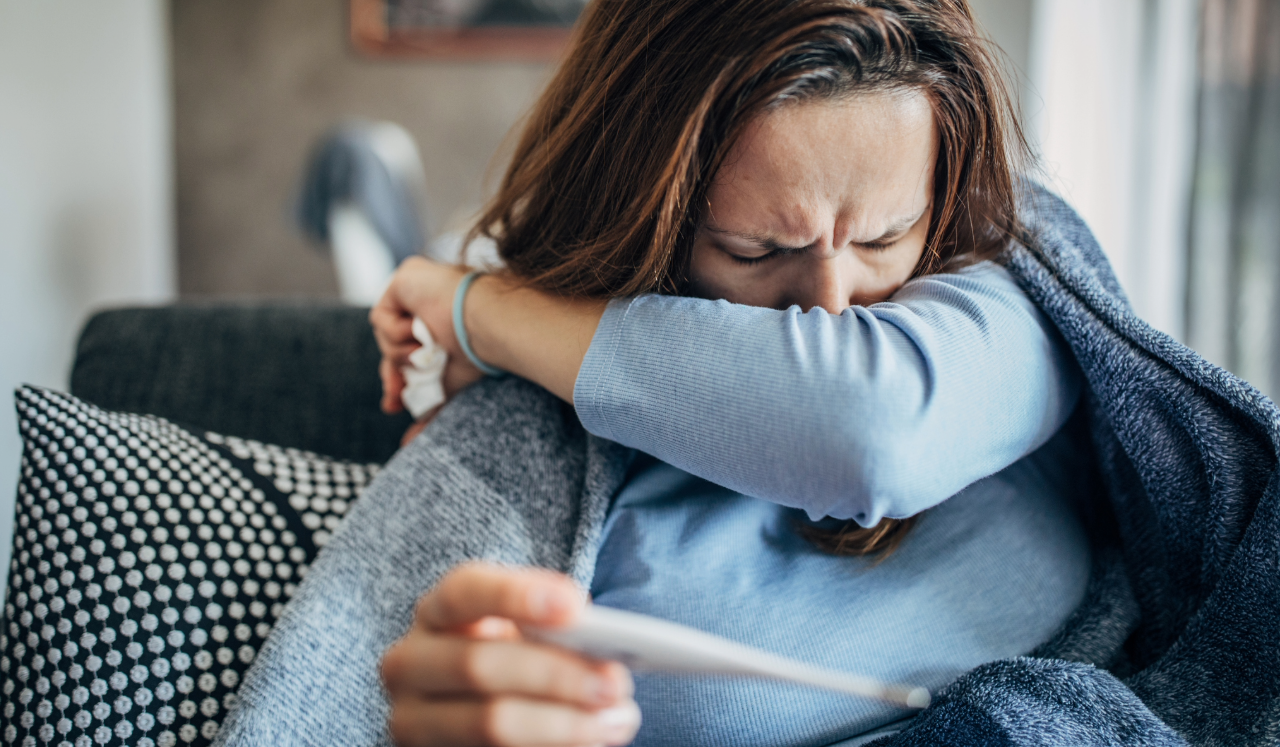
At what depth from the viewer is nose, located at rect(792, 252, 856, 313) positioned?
1.99 feet

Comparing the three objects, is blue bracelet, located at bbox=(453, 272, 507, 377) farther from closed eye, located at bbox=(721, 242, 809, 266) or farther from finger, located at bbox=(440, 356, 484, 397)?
A: closed eye, located at bbox=(721, 242, 809, 266)

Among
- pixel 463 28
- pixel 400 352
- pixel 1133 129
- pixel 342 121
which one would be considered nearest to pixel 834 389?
pixel 400 352

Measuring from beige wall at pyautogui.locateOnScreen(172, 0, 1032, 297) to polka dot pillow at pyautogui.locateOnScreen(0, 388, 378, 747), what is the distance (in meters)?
2.62

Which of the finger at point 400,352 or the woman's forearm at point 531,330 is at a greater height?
the woman's forearm at point 531,330

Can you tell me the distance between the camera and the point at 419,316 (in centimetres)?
78

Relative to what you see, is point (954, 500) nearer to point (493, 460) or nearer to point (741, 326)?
point (741, 326)

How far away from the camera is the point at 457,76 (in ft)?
10.4

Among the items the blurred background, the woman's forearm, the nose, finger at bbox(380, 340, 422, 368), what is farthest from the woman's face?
finger at bbox(380, 340, 422, 368)

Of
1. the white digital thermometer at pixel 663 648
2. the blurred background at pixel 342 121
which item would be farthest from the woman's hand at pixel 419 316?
the white digital thermometer at pixel 663 648

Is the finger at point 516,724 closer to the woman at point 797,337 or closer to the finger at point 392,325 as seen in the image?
the woman at point 797,337

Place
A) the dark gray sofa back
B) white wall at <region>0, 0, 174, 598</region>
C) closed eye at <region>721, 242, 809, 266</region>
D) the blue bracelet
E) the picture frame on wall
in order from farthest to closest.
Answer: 1. the picture frame on wall
2. white wall at <region>0, 0, 174, 598</region>
3. the dark gray sofa back
4. the blue bracelet
5. closed eye at <region>721, 242, 809, 266</region>

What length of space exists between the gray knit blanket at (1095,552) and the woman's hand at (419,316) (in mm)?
54

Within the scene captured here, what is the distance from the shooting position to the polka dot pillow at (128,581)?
59cm

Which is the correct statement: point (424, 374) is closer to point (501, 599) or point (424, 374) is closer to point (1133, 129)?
point (501, 599)
